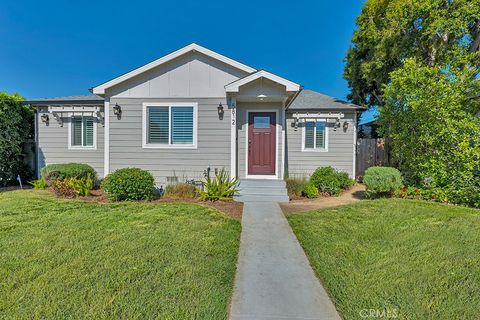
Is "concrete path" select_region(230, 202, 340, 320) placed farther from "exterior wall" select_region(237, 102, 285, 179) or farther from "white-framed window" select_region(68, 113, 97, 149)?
"white-framed window" select_region(68, 113, 97, 149)

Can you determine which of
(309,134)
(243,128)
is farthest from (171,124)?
(309,134)

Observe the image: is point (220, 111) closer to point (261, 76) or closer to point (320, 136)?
point (261, 76)

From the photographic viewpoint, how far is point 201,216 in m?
5.21

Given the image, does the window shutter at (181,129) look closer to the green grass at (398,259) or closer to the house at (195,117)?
the house at (195,117)

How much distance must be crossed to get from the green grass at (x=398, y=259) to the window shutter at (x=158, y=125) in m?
5.29

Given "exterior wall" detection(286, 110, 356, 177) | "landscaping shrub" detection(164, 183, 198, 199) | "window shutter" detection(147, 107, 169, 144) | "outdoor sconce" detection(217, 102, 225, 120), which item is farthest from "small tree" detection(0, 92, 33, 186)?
"exterior wall" detection(286, 110, 356, 177)

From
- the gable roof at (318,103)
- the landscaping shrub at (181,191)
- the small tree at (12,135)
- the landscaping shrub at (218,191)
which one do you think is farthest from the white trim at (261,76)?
the small tree at (12,135)

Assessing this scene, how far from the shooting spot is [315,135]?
9.58 meters

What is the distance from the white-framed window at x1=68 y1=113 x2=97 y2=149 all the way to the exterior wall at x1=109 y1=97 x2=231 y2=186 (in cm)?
150

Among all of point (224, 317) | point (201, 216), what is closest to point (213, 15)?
point (201, 216)

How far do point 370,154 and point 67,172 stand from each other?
11.8 meters

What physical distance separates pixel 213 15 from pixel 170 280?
16.4 metres

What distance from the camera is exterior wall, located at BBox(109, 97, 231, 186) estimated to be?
26.8ft

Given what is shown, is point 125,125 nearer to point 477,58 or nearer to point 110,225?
point 110,225
